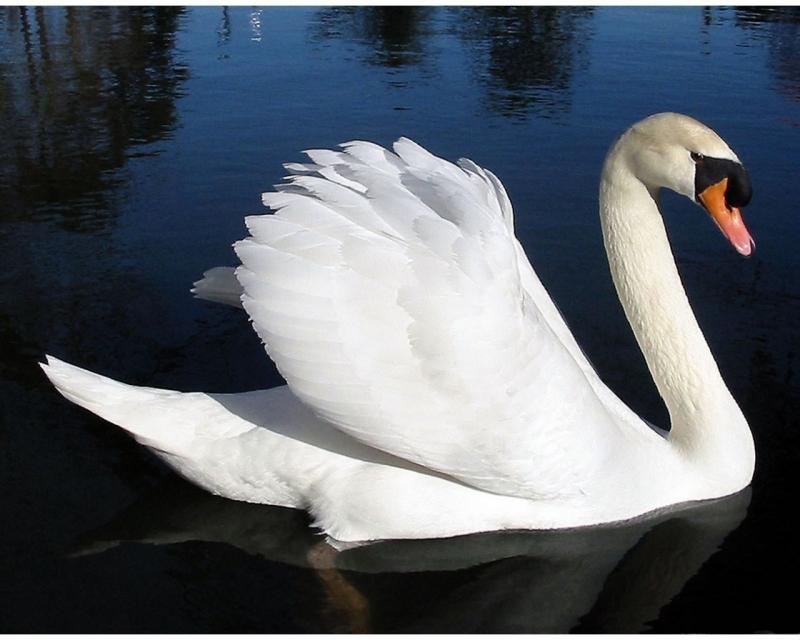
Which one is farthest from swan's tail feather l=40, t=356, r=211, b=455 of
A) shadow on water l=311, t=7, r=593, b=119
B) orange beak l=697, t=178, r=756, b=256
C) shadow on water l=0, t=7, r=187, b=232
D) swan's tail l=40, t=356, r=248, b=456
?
shadow on water l=311, t=7, r=593, b=119

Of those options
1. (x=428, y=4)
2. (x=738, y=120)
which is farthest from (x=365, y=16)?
(x=738, y=120)

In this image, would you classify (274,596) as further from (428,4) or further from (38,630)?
(428,4)

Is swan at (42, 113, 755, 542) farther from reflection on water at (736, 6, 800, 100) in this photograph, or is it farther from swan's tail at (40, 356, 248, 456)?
reflection on water at (736, 6, 800, 100)

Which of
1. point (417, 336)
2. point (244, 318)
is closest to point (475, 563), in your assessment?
point (417, 336)

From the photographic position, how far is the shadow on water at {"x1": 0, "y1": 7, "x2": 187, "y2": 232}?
25.9 ft

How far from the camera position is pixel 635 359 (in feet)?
18.1

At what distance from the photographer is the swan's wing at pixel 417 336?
3518 mm

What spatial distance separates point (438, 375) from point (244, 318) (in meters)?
2.73

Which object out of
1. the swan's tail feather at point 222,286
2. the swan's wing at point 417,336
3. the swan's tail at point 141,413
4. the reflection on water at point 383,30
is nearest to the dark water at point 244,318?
the reflection on water at point 383,30

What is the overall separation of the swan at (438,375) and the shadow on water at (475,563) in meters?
0.12

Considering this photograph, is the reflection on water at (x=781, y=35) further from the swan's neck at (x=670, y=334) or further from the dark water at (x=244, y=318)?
the swan's neck at (x=670, y=334)

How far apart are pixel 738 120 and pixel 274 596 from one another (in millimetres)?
7628

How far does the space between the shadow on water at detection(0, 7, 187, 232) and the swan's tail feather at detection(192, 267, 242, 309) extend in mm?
2926

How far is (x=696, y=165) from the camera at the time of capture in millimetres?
3922
